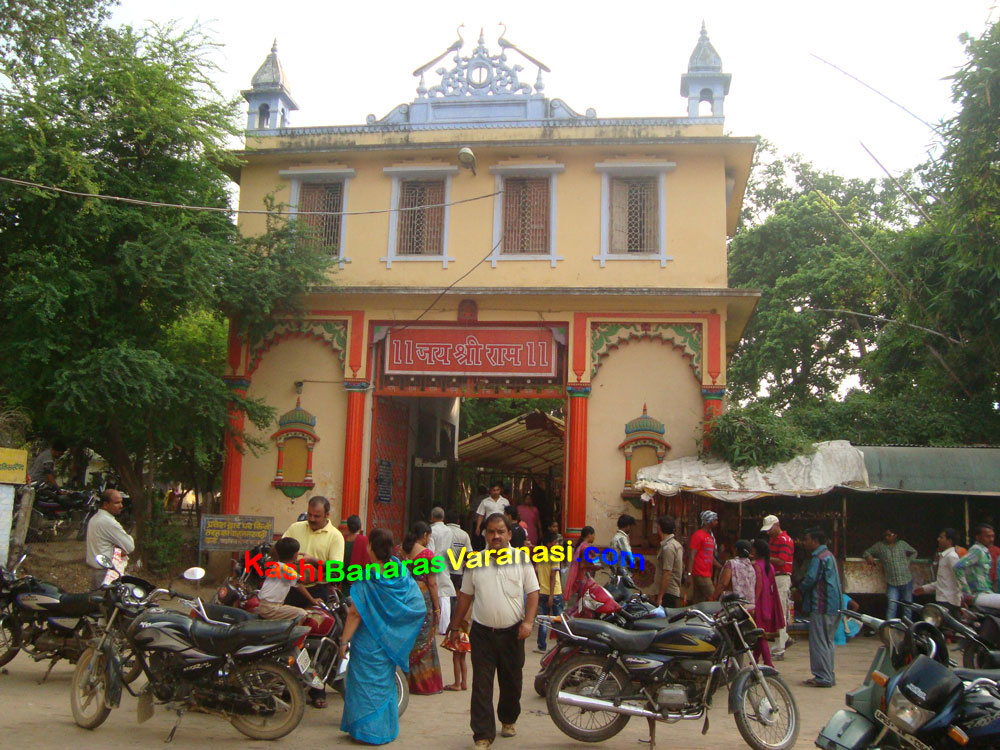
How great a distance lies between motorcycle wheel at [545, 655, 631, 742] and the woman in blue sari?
1037 millimetres

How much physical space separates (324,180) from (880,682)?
1215 centimetres

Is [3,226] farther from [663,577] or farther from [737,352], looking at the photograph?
[737,352]

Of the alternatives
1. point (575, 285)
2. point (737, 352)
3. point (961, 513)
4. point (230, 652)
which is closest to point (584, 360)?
point (575, 285)

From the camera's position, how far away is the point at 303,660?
5.93 meters

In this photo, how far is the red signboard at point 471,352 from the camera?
13.6 m

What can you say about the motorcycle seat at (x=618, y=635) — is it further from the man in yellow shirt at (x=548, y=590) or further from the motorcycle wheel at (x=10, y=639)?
the motorcycle wheel at (x=10, y=639)

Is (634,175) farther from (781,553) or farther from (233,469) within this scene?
(233,469)

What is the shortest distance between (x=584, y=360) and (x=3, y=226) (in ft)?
27.9

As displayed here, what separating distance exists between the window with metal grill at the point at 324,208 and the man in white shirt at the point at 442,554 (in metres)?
6.33

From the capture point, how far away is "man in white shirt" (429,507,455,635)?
29.7 feet

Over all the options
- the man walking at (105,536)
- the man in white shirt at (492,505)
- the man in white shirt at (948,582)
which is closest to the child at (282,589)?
the man walking at (105,536)

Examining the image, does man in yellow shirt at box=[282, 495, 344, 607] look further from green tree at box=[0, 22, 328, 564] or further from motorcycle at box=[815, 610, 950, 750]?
green tree at box=[0, 22, 328, 564]

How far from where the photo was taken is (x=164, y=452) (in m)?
14.1

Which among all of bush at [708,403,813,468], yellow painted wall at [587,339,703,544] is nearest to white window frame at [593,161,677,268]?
yellow painted wall at [587,339,703,544]
